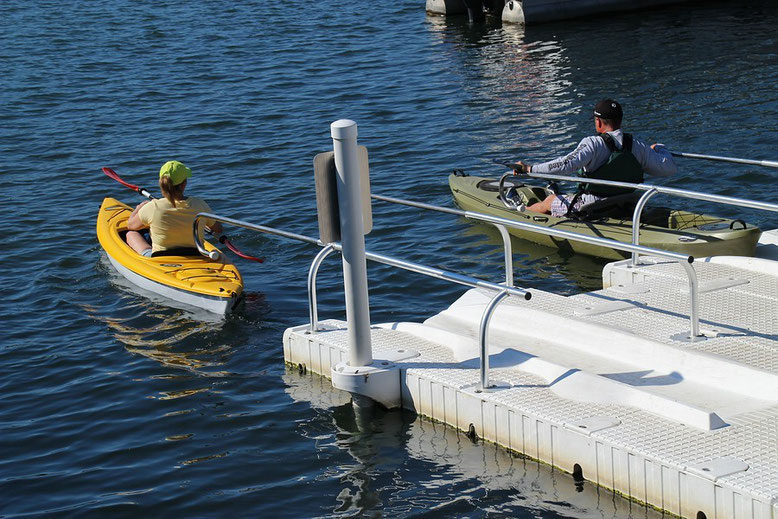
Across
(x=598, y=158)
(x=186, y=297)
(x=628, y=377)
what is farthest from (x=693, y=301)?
(x=186, y=297)

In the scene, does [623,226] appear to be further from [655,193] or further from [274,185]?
[274,185]

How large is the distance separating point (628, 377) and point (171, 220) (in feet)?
17.8

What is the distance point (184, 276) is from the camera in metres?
11.1

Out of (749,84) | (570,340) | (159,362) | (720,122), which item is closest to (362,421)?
(570,340)

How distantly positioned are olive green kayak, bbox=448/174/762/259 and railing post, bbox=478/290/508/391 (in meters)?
4.01

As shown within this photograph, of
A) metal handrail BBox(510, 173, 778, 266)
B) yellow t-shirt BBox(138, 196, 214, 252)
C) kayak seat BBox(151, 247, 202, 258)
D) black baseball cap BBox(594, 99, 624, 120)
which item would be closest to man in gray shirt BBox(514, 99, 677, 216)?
black baseball cap BBox(594, 99, 624, 120)

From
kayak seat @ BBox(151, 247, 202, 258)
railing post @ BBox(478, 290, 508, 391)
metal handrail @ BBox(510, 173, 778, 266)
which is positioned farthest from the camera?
kayak seat @ BBox(151, 247, 202, 258)

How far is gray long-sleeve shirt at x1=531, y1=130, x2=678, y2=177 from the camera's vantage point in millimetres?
10805

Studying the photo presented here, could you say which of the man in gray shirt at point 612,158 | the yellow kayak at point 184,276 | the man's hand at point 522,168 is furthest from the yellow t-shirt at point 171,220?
the man in gray shirt at point 612,158

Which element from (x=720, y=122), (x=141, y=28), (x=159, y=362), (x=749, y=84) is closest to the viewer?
(x=159, y=362)

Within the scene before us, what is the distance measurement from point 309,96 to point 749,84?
25.7 feet

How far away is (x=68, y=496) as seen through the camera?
7.64 metres

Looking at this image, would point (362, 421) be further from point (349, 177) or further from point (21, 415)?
point (21, 415)

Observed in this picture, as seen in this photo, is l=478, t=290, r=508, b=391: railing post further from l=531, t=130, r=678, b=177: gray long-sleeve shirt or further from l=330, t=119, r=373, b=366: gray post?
l=531, t=130, r=678, b=177: gray long-sleeve shirt
